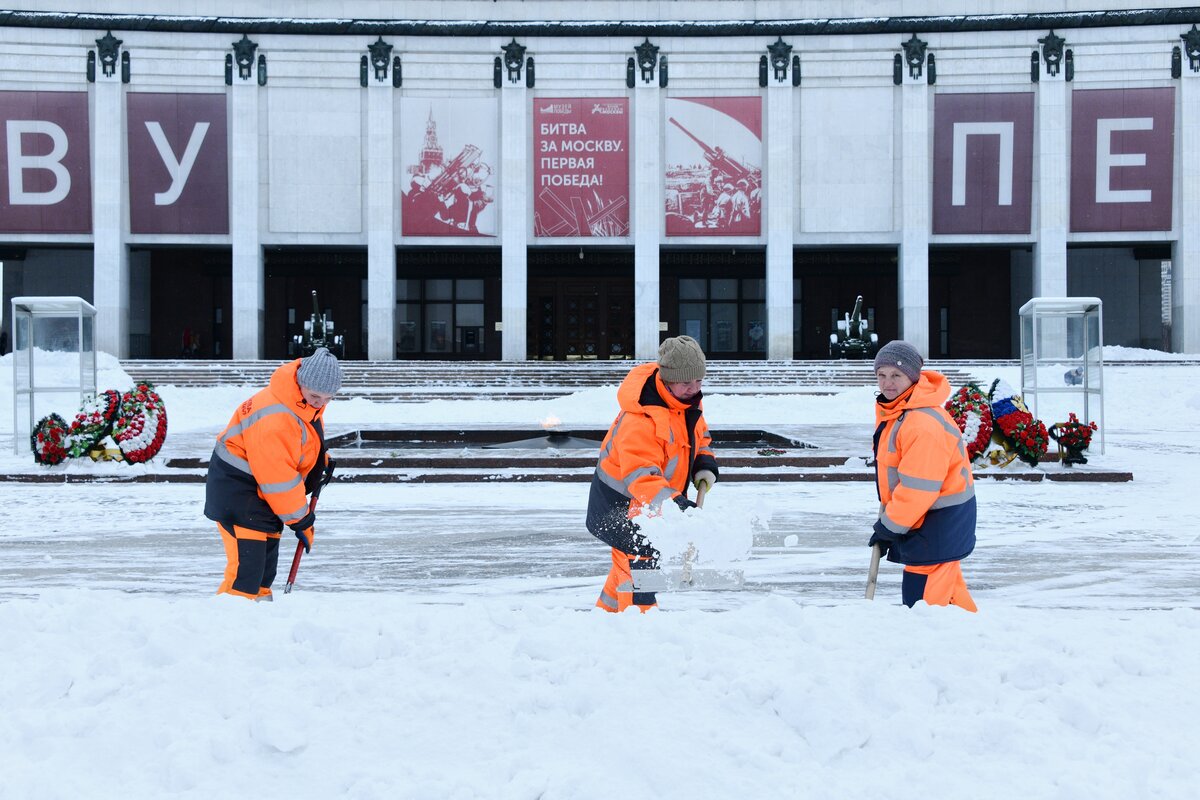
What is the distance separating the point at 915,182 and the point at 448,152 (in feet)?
55.8

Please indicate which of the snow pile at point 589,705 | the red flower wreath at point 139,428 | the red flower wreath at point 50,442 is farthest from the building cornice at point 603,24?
the snow pile at point 589,705

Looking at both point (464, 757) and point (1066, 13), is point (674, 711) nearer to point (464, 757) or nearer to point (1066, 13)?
point (464, 757)

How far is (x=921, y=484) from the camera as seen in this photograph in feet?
13.9

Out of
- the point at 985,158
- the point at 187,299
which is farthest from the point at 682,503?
the point at 187,299

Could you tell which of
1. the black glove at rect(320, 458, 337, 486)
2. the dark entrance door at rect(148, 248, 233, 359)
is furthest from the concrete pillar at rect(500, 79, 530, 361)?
the black glove at rect(320, 458, 337, 486)

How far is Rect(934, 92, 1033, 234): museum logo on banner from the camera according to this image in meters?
35.6

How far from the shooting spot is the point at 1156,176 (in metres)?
35.3

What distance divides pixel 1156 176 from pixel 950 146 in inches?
287

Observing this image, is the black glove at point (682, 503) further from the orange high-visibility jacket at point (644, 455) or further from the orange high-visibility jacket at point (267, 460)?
the orange high-visibility jacket at point (267, 460)

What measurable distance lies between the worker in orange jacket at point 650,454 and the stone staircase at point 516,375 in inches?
946

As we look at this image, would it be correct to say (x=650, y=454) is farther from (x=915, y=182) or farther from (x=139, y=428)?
(x=915, y=182)

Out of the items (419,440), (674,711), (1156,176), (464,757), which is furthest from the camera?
(1156,176)

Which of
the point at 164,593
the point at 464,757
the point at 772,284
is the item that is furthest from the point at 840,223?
the point at 464,757

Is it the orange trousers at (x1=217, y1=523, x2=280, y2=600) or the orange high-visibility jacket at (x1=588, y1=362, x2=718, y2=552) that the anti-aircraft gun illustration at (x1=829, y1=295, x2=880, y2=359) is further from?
the orange trousers at (x1=217, y1=523, x2=280, y2=600)
